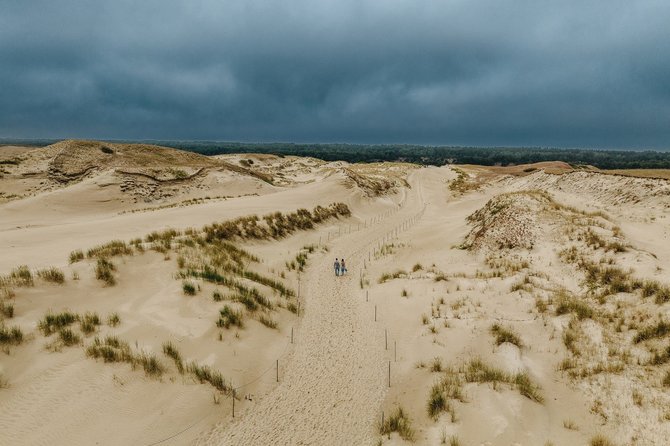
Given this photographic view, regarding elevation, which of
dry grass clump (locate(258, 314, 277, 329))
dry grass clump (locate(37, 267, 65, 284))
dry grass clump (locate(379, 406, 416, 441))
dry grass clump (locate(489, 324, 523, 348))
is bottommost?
dry grass clump (locate(379, 406, 416, 441))

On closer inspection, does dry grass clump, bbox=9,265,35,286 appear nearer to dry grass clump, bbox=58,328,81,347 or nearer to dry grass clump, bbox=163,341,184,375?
dry grass clump, bbox=58,328,81,347

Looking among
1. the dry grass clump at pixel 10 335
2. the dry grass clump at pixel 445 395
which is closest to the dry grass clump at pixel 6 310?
the dry grass clump at pixel 10 335

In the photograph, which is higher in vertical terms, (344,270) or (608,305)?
(608,305)

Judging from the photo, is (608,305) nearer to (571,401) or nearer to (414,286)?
(571,401)

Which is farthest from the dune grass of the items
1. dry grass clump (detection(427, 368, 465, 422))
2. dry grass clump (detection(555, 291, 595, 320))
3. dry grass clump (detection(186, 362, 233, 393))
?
dry grass clump (detection(186, 362, 233, 393))

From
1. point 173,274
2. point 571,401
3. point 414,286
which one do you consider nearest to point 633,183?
point 414,286

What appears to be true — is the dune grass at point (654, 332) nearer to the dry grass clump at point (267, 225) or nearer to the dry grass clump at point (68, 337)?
the dry grass clump at point (68, 337)
